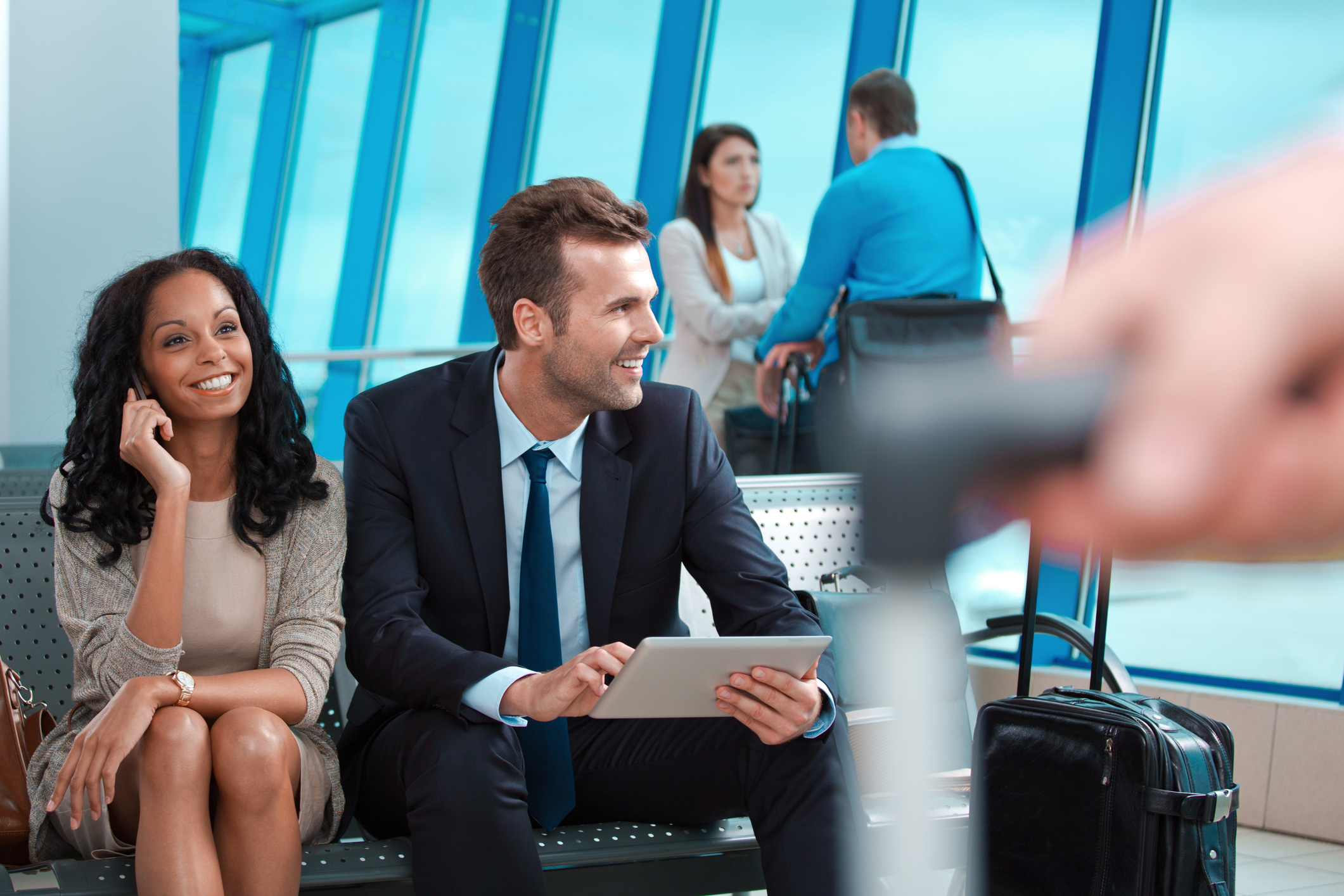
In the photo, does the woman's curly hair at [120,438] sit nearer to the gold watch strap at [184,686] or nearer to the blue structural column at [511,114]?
the gold watch strap at [184,686]

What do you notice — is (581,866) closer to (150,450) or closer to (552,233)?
(150,450)

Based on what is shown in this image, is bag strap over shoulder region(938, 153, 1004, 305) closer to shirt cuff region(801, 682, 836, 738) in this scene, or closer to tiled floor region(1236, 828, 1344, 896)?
shirt cuff region(801, 682, 836, 738)

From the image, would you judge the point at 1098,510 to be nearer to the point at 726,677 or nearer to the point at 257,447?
the point at 726,677

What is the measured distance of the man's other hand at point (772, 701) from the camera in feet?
5.15

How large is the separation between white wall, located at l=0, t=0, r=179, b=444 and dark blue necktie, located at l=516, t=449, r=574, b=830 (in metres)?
3.46

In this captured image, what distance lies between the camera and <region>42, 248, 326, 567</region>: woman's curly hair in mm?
1793

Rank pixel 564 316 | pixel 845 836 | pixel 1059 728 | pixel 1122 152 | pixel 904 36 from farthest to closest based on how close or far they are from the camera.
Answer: pixel 904 36, pixel 1122 152, pixel 564 316, pixel 845 836, pixel 1059 728

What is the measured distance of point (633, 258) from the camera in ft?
6.77

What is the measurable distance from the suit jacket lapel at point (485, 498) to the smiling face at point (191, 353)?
0.36 meters

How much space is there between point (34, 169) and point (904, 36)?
3.86 meters

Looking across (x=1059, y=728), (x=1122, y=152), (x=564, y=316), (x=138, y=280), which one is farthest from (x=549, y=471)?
(x=1122, y=152)

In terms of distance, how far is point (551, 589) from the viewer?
1902mm

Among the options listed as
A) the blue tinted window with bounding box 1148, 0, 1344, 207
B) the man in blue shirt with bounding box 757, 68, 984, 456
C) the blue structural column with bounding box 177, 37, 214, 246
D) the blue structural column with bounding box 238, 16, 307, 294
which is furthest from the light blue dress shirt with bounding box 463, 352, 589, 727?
the blue structural column with bounding box 177, 37, 214, 246

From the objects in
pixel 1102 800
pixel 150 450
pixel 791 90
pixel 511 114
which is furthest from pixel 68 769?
pixel 511 114
